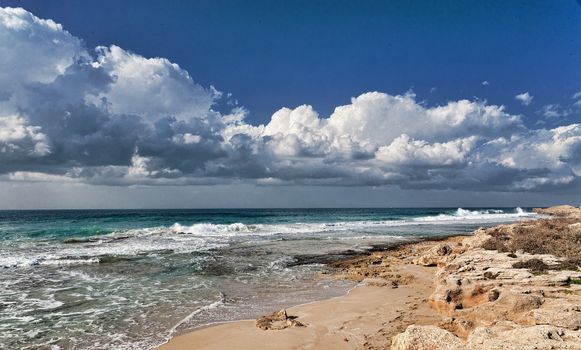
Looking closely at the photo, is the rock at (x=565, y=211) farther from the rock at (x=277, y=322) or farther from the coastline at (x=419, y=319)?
the rock at (x=277, y=322)

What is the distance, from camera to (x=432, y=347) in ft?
19.2

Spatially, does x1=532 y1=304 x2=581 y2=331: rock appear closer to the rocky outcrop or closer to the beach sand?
the rocky outcrop

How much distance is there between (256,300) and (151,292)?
4.05 meters

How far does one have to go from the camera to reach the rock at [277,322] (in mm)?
9484

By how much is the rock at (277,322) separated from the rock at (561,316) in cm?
534

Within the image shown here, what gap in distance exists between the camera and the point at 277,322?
385 inches

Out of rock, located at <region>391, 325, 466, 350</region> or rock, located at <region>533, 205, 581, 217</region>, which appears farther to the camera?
rock, located at <region>533, 205, 581, 217</region>

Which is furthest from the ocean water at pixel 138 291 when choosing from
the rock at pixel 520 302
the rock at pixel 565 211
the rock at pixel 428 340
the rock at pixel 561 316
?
the rock at pixel 565 211

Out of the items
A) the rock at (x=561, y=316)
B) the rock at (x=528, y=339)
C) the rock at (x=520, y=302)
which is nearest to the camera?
the rock at (x=528, y=339)

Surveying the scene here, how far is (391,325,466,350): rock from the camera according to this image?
582cm

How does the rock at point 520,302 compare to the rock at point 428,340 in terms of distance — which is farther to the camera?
the rock at point 520,302

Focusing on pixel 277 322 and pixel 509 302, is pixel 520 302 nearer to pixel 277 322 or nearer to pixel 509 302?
pixel 509 302

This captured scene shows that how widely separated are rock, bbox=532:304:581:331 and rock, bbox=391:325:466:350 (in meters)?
2.05

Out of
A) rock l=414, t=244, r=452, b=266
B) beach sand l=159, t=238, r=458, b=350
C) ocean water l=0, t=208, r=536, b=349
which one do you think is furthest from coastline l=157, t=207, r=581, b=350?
rock l=414, t=244, r=452, b=266
